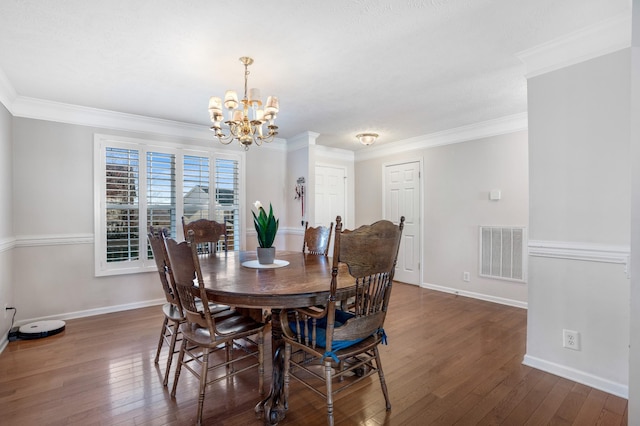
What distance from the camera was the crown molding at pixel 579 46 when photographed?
2002 millimetres

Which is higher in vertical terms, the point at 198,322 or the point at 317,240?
the point at 317,240

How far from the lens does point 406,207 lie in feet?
17.0

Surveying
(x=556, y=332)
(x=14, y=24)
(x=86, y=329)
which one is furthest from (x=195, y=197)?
(x=556, y=332)

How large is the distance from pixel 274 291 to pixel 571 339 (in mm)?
2181

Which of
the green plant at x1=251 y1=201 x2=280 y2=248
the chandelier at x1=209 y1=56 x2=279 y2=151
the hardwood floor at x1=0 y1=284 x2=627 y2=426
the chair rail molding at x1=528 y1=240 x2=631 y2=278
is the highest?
the chandelier at x1=209 y1=56 x2=279 y2=151

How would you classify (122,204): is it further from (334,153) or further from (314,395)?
(334,153)

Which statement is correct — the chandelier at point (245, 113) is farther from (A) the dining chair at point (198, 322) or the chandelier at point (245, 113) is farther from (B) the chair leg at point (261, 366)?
(B) the chair leg at point (261, 366)

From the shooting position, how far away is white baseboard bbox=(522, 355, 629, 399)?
6.69 ft

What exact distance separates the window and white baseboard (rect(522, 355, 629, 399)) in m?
3.84

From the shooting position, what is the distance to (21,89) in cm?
300

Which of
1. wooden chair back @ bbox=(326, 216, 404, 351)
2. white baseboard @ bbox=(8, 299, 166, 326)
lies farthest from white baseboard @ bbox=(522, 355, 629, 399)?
white baseboard @ bbox=(8, 299, 166, 326)

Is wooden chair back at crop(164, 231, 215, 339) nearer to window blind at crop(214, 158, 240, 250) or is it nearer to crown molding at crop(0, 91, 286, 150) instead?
crown molding at crop(0, 91, 286, 150)

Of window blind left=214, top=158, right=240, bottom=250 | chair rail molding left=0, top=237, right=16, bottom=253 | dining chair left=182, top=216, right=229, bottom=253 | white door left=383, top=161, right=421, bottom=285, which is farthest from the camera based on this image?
white door left=383, top=161, right=421, bottom=285

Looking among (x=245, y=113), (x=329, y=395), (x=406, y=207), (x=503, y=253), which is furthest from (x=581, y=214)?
(x=406, y=207)
